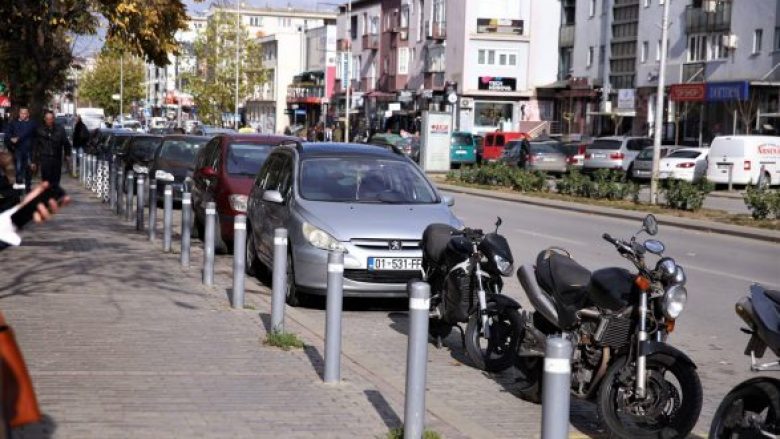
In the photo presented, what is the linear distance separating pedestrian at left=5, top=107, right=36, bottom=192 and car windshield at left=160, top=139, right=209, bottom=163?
3025mm

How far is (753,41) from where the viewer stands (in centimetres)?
5084

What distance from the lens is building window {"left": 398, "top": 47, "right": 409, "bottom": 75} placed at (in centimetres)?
8256

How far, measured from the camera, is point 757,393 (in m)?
5.90

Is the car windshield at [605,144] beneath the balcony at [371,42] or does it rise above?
beneath

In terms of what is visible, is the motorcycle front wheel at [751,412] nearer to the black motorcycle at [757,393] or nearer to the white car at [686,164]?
the black motorcycle at [757,393]

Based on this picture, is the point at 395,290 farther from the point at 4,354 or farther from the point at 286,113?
the point at 286,113

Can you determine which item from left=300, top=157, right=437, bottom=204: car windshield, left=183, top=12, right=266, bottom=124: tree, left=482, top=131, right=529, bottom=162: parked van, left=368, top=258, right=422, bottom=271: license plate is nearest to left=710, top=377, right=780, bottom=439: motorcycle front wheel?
left=368, top=258, right=422, bottom=271: license plate

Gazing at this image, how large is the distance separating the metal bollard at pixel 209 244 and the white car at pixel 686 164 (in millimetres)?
30262

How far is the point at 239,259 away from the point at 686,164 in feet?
108

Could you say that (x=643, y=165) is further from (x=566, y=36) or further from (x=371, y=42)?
(x=371, y=42)

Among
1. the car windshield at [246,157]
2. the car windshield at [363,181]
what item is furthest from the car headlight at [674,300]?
the car windshield at [246,157]

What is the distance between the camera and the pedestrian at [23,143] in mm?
22656

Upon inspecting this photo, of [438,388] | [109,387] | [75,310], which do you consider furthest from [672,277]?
[75,310]

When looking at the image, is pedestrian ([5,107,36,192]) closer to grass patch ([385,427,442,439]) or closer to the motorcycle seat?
the motorcycle seat
